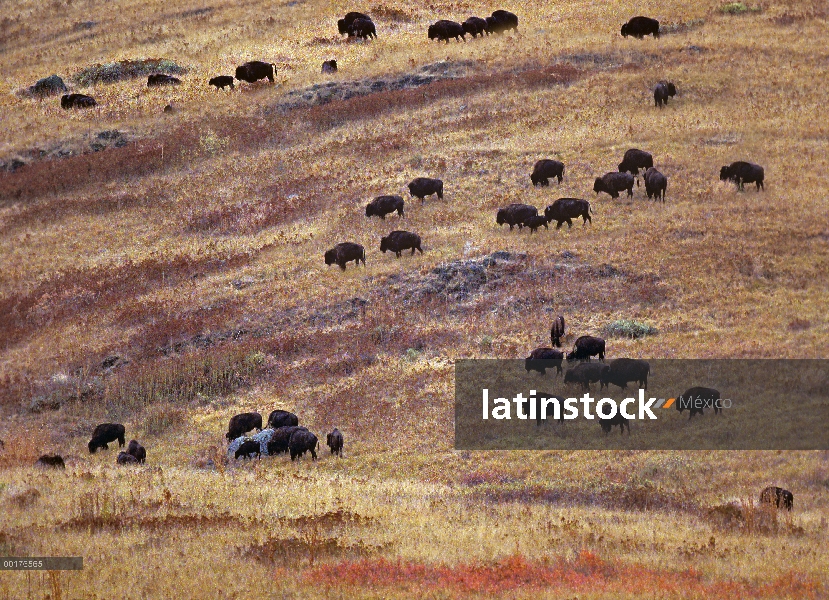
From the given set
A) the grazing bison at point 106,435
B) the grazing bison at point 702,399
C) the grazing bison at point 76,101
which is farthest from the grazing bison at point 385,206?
the grazing bison at point 76,101

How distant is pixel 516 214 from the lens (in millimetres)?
40562

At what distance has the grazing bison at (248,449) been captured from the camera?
27.4 m

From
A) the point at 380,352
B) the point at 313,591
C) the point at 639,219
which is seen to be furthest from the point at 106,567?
the point at 639,219

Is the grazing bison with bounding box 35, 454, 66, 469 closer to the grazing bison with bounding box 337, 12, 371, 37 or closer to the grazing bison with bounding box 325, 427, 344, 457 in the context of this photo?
the grazing bison with bounding box 325, 427, 344, 457

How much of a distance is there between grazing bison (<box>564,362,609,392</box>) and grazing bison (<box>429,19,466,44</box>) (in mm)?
38141

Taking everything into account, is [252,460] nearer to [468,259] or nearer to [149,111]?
[468,259]

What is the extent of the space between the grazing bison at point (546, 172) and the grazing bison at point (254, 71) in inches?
867

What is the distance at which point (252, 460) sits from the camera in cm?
2739

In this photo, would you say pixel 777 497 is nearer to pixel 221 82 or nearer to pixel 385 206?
pixel 385 206

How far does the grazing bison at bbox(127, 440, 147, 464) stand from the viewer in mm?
28484

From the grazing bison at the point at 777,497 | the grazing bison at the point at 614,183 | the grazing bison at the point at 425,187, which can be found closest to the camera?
the grazing bison at the point at 777,497

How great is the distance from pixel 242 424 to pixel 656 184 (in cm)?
1963

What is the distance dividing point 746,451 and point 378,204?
842 inches

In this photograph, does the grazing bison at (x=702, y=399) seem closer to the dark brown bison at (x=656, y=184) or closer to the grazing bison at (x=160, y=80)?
the dark brown bison at (x=656, y=184)
